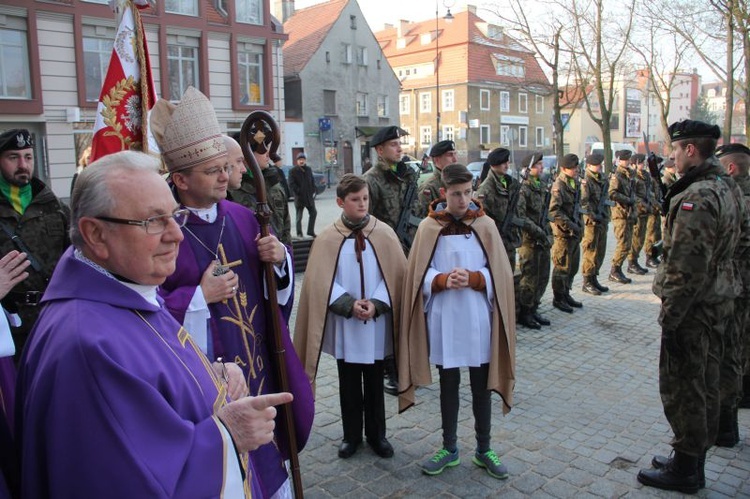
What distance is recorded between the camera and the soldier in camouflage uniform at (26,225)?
4062mm

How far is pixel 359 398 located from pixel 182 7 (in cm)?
2436

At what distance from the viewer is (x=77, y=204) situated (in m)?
1.72

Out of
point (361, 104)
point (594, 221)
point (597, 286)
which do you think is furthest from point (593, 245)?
point (361, 104)

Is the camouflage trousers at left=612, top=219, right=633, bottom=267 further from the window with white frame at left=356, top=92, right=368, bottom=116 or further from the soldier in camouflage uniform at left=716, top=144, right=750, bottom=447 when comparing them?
the window with white frame at left=356, top=92, right=368, bottom=116

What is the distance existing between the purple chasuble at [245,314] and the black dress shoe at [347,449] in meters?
1.14

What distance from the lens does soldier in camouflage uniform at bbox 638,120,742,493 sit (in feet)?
12.0

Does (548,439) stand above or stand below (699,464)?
below

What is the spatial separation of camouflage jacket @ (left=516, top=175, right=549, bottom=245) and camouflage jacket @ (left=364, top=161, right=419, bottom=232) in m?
2.10

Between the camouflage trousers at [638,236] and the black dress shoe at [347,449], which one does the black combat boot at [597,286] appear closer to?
the camouflage trousers at [638,236]

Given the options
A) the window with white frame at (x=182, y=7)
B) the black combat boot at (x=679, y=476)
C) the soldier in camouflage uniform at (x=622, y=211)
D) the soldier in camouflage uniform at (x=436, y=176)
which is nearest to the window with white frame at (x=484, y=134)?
the window with white frame at (x=182, y=7)

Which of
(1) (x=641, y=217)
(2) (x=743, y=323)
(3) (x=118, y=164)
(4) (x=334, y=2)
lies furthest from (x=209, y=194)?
(4) (x=334, y=2)

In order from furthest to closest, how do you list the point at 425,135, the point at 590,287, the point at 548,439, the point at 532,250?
the point at 425,135 → the point at 590,287 → the point at 532,250 → the point at 548,439

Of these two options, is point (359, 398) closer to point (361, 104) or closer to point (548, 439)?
point (548, 439)

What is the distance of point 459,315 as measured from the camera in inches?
163
